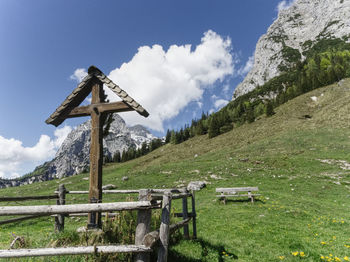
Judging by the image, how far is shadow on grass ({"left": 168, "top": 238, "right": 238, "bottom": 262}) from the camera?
571 centimetres

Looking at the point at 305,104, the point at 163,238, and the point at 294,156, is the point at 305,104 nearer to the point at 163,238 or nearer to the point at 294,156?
the point at 294,156

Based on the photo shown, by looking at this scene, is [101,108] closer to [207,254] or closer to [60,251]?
[60,251]

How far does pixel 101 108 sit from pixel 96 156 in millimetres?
1703

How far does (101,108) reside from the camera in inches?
276

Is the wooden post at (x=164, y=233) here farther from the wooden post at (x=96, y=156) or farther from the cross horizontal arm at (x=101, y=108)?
the cross horizontal arm at (x=101, y=108)

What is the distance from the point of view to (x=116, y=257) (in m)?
4.41

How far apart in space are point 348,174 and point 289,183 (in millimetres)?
7014

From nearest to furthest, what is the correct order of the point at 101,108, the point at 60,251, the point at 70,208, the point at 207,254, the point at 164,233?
the point at 60,251, the point at 70,208, the point at 164,233, the point at 207,254, the point at 101,108

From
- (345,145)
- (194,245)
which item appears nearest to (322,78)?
(345,145)

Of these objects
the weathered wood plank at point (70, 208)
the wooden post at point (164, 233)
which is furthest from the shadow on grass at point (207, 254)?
the weathered wood plank at point (70, 208)

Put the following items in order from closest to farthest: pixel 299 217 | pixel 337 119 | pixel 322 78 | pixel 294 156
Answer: pixel 299 217 → pixel 294 156 → pixel 337 119 → pixel 322 78

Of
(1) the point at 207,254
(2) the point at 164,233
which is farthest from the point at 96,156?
(1) the point at 207,254

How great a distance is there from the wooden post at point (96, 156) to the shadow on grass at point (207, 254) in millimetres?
2493

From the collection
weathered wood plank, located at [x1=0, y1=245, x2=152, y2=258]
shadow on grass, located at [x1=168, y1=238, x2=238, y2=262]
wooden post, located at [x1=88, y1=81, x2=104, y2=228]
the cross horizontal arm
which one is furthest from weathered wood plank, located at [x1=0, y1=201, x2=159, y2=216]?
the cross horizontal arm
